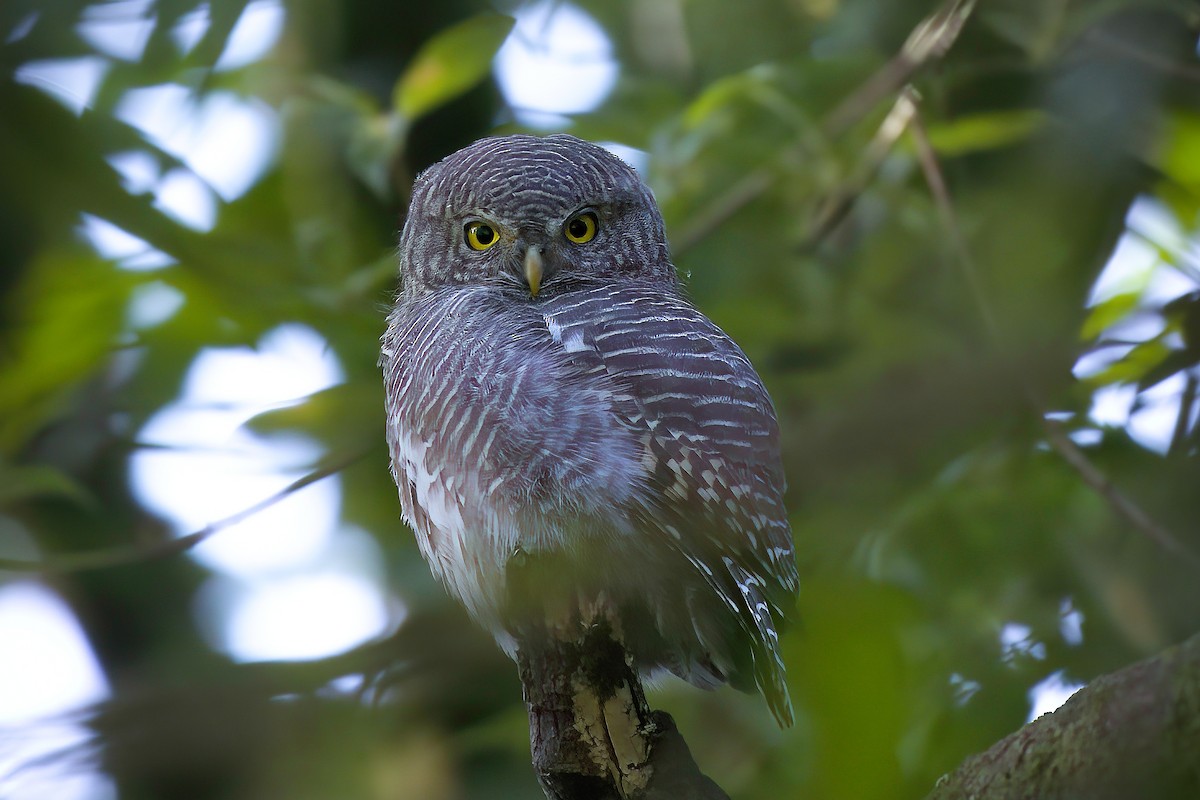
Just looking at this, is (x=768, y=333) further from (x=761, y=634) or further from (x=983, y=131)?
(x=761, y=634)

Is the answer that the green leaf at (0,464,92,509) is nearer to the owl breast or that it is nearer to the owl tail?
the owl breast

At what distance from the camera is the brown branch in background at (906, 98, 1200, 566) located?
1.13 metres

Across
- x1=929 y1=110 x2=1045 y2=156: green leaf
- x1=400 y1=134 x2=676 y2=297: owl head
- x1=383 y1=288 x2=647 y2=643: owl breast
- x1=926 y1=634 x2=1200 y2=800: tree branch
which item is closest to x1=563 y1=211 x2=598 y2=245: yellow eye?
x1=400 y1=134 x2=676 y2=297: owl head

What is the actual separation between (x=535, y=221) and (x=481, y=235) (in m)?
0.24

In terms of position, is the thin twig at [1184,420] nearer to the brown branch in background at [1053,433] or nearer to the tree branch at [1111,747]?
the brown branch in background at [1053,433]

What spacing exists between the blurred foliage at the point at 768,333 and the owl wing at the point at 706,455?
0.17 meters

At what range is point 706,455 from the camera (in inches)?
99.1

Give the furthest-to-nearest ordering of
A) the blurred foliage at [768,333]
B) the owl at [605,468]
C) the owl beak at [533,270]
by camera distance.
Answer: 1. the owl beak at [533,270]
2. the owl at [605,468]
3. the blurred foliage at [768,333]

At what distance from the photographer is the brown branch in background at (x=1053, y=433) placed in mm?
1133

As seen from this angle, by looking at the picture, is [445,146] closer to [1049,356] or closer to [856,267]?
[856,267]

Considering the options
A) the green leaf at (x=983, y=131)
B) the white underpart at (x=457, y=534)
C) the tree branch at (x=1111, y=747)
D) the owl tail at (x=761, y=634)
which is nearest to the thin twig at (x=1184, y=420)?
the tree branch at (x=1111, y=747)

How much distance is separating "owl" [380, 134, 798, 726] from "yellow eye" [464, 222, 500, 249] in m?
0.26

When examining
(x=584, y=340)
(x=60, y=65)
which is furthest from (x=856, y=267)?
(x=60, y=65)

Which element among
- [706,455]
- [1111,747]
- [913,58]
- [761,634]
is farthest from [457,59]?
[1111,747]
